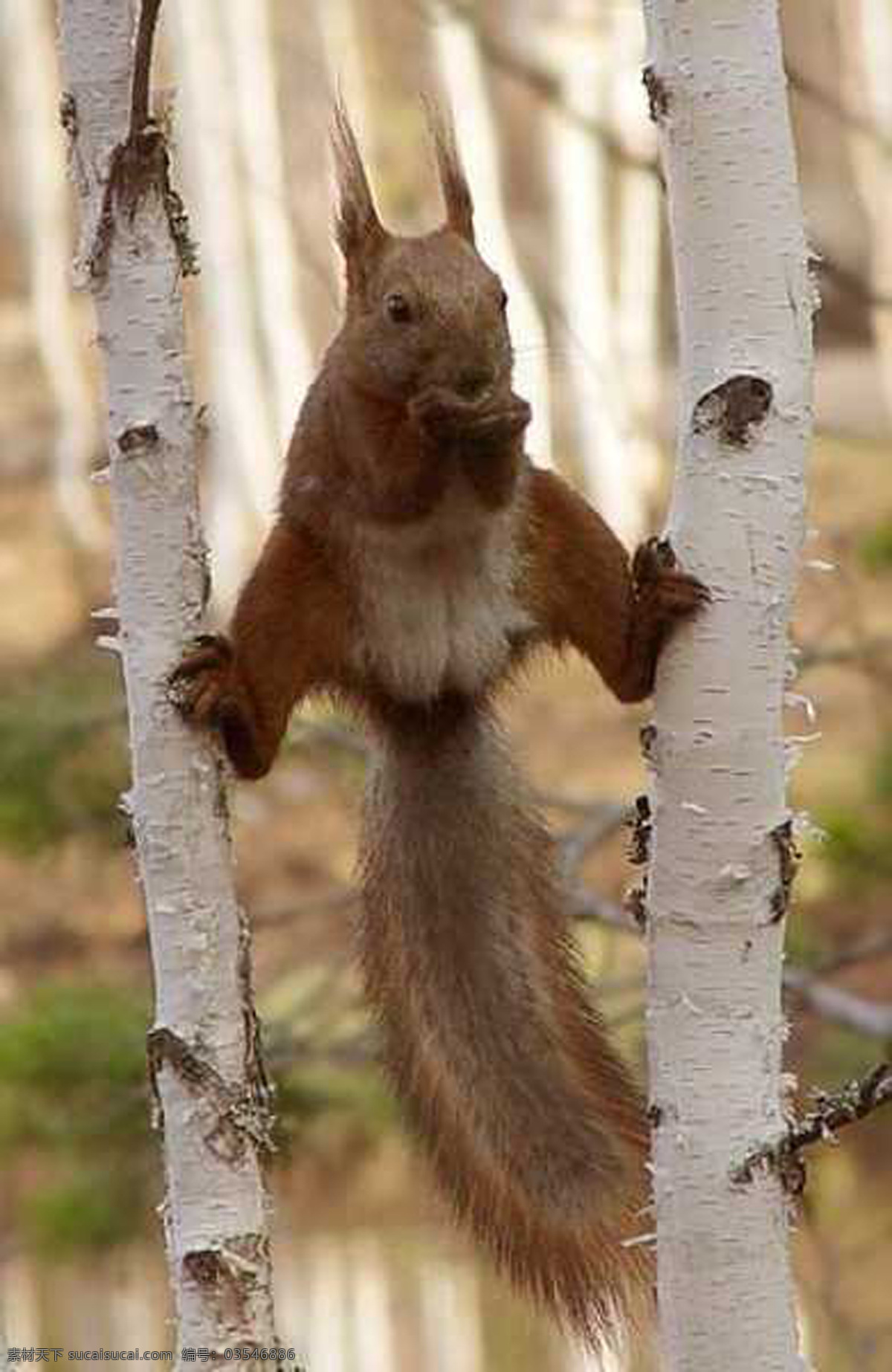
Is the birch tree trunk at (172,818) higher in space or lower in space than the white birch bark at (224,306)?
lower

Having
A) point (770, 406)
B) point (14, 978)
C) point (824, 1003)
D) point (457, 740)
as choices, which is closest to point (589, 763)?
point (14, 978)

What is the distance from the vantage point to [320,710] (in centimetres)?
300

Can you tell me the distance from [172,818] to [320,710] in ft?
2.79

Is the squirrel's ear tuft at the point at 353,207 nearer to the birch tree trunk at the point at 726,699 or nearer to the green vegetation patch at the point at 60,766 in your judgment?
the birch tree trunk at the point at 726,699

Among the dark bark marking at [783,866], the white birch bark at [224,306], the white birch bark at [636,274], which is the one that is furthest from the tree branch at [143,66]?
the white birch bark at [224,306]

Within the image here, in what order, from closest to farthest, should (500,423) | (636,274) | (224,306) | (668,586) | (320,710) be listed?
(668,586) < (500,423) < (320,710) < (224,306) < (636,274)

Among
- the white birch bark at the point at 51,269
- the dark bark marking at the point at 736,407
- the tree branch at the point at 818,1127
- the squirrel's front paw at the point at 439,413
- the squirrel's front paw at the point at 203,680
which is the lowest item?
the tree branch at the point at 818,1127

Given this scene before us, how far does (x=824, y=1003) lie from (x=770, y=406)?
94.8 inches

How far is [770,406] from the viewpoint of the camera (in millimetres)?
2129

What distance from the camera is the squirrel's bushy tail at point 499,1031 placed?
99.7 inches

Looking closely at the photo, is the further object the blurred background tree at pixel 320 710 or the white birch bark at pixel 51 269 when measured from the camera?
the white birch bark at pixel 51 269

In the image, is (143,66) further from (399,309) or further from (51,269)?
(51,269)

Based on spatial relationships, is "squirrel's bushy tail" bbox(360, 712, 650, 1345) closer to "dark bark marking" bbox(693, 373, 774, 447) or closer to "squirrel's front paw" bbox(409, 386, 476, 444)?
"squirrel's front paw" bbox(409, 386, 476, 444)

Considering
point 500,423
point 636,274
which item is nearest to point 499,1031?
point 500,423
